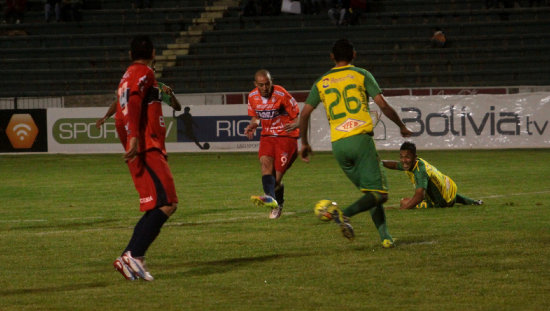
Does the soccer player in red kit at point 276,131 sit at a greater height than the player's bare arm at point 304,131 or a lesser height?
lesser

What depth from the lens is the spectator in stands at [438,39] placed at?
31780 mm

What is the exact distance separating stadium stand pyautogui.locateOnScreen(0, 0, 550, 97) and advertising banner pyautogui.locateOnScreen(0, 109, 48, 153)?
18.5 ft

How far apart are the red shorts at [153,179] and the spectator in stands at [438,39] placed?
25.7 metres

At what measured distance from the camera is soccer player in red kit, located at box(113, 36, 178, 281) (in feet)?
23.6

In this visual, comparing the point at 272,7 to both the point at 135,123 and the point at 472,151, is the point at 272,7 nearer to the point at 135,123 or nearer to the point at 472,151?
the point at 472,151

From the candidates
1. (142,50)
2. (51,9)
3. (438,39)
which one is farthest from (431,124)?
(142,50)

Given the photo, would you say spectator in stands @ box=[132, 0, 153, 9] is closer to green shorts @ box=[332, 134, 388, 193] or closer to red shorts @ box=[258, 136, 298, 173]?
red shorts @ box=[258, 136, 298, 173]

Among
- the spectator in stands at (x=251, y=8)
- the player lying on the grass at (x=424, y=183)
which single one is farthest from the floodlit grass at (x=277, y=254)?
the spectator in stands at (x=251, y=8)

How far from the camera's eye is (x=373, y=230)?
10.2 metres

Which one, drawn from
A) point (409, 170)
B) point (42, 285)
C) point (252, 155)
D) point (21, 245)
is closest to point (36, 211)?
point (21, 245)

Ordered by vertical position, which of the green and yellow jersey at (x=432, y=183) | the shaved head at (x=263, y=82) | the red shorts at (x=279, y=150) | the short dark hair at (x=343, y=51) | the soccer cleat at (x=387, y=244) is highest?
the short dark hair at (x=343, y=51)

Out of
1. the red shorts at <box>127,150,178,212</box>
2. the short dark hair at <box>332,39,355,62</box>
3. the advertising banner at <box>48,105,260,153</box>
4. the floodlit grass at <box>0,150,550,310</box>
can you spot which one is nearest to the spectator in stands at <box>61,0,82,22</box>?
the advertising banner at <box>48,105,260,153</box>

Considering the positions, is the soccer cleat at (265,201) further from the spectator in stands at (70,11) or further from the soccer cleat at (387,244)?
the spectator in stands at (70,11)

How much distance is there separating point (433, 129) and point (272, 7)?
1116 centimetres
